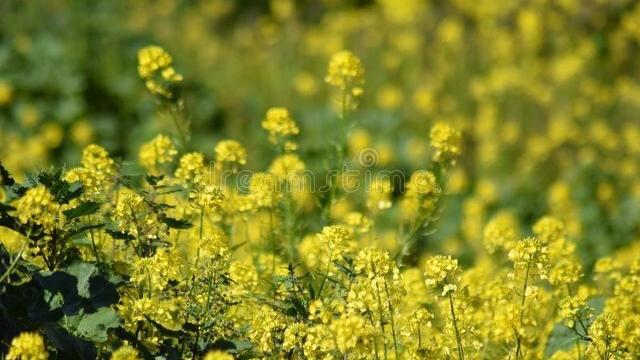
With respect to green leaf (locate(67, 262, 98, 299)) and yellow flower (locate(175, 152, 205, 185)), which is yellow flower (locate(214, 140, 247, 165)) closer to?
yellow flower (locate(175, 152, 205, 185))

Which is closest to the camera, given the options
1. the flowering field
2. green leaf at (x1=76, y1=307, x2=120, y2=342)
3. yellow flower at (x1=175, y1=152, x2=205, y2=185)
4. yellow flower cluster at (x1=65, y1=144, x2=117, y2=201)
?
green leaf at (x1=76, y1=307, x2=120, y2=342)

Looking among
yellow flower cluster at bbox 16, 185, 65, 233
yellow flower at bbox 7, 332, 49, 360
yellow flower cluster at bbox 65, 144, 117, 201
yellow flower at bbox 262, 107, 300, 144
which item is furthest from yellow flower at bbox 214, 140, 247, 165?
yellow flower at bbox 7, 332, 49, 360

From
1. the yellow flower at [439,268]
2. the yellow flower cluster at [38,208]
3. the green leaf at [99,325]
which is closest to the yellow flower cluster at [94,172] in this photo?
the yellow flower cluster at [38,208]

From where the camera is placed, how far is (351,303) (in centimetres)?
233

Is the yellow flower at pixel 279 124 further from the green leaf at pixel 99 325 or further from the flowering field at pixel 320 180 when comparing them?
the green leaf at pixel 99 325

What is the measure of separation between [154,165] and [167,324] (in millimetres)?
777

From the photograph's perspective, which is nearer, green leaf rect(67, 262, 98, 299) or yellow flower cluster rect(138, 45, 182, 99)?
green leaf rect(67, 262, 98, 299)

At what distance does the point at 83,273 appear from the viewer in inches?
94.3

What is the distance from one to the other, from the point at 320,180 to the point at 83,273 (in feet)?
12.0

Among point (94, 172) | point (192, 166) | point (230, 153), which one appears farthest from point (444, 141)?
point (94, 172)

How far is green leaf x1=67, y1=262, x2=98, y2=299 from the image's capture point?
237 centimetres

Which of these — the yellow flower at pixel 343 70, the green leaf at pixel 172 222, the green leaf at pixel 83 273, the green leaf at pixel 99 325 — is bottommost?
the green leaf at pixel 99 325

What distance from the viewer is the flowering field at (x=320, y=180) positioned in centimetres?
242

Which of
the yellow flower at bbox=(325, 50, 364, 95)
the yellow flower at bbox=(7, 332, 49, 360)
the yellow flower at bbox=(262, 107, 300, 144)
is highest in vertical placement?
the yellow flower at bbox=(325, 50, 364, 95)
